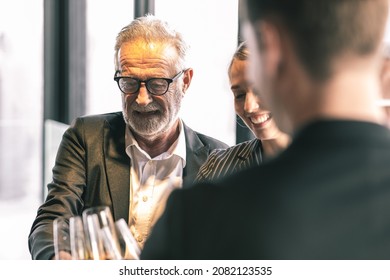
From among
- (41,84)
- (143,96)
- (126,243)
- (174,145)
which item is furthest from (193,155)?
(41,84)

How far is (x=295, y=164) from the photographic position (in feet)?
1.62

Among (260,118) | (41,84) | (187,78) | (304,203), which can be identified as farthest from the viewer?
(41,84)

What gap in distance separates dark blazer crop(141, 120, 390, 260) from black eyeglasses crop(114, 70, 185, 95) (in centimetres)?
106

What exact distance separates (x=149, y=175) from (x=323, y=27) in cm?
100

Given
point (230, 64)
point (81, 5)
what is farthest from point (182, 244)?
point (81, 5)

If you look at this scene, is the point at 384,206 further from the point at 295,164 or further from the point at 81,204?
the point at 81,204

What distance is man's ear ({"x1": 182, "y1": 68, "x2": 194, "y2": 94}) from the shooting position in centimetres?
166

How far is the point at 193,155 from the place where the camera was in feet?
4.91

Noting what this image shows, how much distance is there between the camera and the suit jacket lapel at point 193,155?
146 cm

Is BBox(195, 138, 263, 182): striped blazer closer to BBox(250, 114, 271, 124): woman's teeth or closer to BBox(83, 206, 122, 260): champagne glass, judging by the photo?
BBox(250, 114, 271, 124): woman's teeth

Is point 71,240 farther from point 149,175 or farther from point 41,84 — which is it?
point 41,84


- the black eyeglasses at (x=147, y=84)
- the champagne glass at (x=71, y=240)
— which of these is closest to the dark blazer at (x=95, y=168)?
the black eyeglasses at (x=147, y=84)

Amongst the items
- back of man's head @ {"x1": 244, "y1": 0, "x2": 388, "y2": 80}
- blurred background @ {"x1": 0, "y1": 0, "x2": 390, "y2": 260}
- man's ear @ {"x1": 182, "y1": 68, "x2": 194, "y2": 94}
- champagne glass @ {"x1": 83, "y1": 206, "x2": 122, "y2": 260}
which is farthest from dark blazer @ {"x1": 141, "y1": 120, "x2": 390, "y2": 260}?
blurred background @ {"x1": 0, "y1": 0, "x2": 390, "y2": 260}

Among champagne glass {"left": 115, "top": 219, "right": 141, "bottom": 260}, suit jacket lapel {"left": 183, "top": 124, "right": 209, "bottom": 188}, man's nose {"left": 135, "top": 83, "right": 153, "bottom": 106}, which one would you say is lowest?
champagne glass {"left": 115, "top": 219, "right": 141, "bottom": 260}
